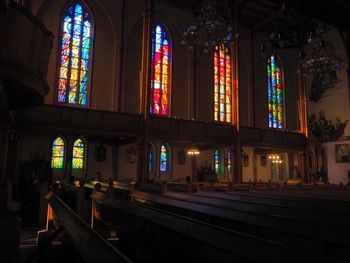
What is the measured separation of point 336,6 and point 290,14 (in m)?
3.08

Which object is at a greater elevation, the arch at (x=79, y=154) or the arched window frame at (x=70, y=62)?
the arched window frame at (x=70, y=62)

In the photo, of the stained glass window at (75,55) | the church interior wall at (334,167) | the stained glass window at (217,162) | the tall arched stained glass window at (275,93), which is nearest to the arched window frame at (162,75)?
the stained glass window at (75,55)

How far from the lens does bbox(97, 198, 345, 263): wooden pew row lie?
60.1 inches

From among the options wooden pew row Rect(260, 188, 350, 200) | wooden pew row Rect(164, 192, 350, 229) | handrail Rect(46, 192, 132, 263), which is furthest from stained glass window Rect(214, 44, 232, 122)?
handrail Rect(46, 192, 132, 263)

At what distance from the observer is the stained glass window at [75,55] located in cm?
1617

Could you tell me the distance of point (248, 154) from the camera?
70.5ft

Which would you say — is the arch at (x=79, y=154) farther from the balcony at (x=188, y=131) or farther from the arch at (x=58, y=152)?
the balcony at (x=188, y=131)

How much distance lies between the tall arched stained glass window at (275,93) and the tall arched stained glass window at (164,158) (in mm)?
8453

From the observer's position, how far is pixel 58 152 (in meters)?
15.7

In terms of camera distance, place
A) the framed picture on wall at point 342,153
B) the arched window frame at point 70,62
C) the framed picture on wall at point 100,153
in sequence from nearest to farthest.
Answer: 1. the arched window frame at point 70,62
2. the framed picture on wall at point 100,153
3. the framed picture on wall at point 342,153

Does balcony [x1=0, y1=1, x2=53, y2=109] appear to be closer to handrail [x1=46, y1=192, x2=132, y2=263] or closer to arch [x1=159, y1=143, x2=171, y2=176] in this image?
handrail [x1=46, y1=192, x2=132, y2=263]

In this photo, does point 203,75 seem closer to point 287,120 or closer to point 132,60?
point 132,60

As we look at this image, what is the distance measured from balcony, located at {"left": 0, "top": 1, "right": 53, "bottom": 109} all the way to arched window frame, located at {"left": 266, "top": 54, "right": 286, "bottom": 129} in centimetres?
1925

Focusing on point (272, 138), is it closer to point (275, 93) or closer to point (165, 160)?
point (275, 93)
